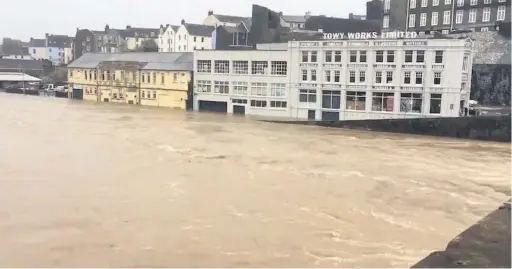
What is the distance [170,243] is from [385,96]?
3631cm

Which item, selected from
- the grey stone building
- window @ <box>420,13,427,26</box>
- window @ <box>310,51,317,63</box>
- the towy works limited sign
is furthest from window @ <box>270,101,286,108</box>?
window @ <box>420,13,427,26</box>

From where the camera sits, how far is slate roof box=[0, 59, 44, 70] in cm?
11240

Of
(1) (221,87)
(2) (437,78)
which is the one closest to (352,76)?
(2) (437,78)

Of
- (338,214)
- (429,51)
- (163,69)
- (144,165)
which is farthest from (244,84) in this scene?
(338,214)

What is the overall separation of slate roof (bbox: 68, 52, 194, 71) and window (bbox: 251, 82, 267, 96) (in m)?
10.2

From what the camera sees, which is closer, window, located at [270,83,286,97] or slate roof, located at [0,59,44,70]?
window, located at [270,83,286,97]

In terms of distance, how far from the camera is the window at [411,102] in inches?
1804

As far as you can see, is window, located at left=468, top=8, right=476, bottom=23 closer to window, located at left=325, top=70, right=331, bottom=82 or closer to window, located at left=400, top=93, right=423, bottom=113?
window, located at left=400, top=93, right=423, bottom=113

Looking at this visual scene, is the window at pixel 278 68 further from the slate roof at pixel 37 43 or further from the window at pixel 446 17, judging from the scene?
the slate roof at pixel 37 43

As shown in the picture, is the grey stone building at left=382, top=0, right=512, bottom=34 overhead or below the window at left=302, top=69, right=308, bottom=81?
overhead

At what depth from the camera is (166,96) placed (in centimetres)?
6419

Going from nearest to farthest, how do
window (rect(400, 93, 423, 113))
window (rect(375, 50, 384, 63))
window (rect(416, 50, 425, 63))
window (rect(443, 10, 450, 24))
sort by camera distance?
window (rect(416, 50, 425, 63)), window (rect(400, 93, 423, 113)), window (rect(375, 50, 384, 63)), window (rect(443, 10, 450, 24))

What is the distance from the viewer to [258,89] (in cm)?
5588

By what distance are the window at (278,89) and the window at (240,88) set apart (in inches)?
131
